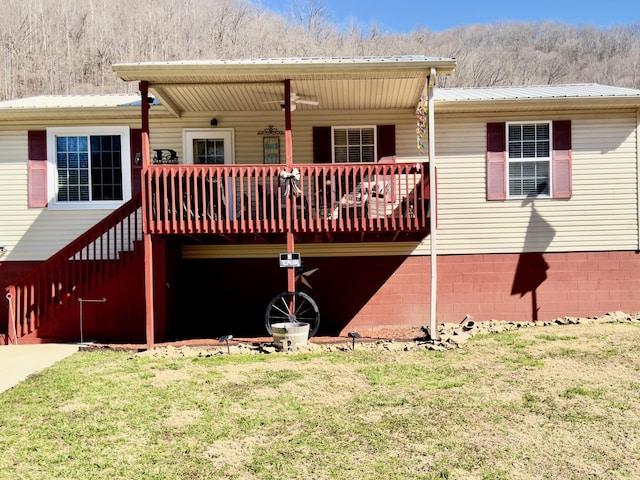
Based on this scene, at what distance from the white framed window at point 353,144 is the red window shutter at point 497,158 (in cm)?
230

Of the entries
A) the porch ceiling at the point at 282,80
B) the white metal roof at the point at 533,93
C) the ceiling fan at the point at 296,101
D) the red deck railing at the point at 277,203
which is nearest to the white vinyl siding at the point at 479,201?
the white metal roof at the point at 533,93

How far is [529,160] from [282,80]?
17.0 feet

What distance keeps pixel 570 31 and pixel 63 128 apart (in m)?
59.9

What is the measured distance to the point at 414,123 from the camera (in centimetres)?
1058

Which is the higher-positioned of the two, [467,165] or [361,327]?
[467,165]

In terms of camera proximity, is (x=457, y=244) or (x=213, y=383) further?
(x=457, y=244)

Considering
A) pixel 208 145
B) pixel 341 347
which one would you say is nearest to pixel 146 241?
pixel 208 145

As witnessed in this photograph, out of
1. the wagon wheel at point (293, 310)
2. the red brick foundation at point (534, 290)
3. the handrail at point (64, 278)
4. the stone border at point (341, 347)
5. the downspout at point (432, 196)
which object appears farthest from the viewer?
the red brick foundation at point (534, 290)

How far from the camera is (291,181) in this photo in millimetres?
8594

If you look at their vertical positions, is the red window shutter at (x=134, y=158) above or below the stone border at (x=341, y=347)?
above

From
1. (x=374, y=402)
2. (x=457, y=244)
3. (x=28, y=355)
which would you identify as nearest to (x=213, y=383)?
(x=374, y=402)

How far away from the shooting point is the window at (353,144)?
420 inches

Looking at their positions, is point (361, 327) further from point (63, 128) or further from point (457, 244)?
point (63, 128)

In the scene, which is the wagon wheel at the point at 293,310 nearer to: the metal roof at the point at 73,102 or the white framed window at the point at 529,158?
the white framed window at the point at 529,158
